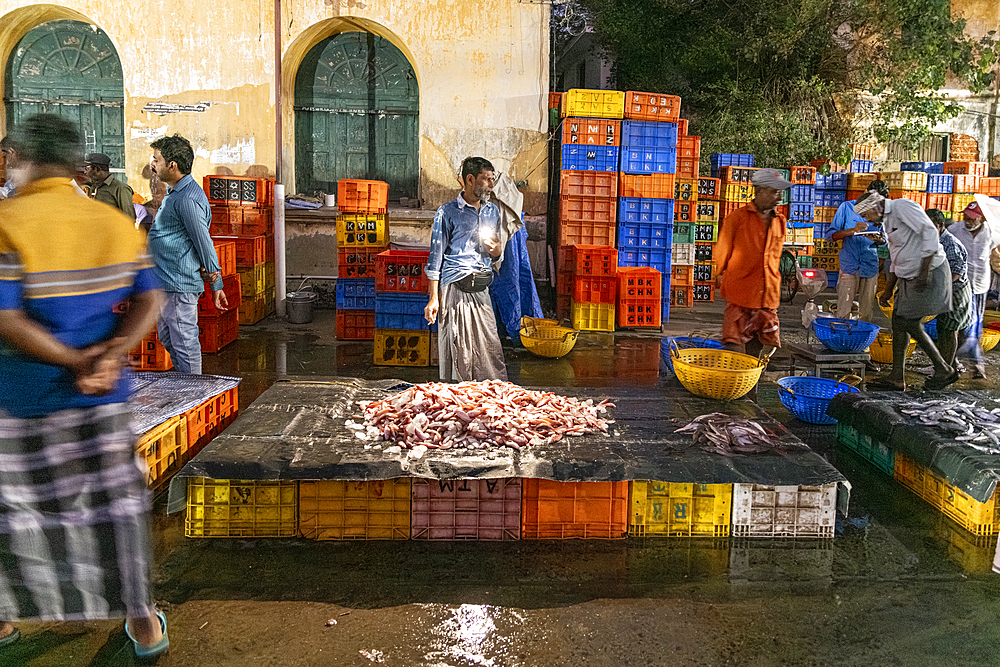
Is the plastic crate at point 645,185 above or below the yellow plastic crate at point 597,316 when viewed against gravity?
above

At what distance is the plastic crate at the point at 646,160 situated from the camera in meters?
12.2

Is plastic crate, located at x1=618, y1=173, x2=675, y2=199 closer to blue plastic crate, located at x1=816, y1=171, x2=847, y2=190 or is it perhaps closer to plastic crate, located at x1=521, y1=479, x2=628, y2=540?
blue plastic crate, located at x1=816, y1=171, x2=847, y2=190

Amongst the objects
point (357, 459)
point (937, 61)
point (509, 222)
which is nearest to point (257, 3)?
point (509, 222)

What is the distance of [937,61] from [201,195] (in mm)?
17768

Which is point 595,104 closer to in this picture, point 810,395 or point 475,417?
point 810,395

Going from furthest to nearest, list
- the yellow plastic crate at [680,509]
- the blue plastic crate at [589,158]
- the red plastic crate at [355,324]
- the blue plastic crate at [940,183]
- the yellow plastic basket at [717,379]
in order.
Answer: the blue plastic crate at [940,183]
the blue plastic crate at [589,158]
the red plastic crate at [355,324]
the yellow plastic basket at [717,379]
the yellow plastic crate at [680,509]

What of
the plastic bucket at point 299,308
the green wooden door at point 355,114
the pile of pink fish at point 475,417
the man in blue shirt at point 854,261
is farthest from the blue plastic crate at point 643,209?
the pile of pink fish at point 475,417

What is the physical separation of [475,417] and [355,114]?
34.7 ft

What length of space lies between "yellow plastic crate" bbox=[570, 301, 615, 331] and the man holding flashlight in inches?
185

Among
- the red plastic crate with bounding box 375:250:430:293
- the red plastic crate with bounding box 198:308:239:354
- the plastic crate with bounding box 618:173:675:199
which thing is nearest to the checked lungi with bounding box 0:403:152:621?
the red plastic crate with bounding box 375:250:430:293

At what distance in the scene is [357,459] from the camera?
14.7 ft

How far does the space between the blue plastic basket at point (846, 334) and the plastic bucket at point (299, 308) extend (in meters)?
6.94

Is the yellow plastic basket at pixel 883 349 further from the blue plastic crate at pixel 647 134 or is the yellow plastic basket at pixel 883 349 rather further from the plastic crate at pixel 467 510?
the plastic crate at pixel 467 510

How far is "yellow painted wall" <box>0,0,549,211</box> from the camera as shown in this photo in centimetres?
1295
